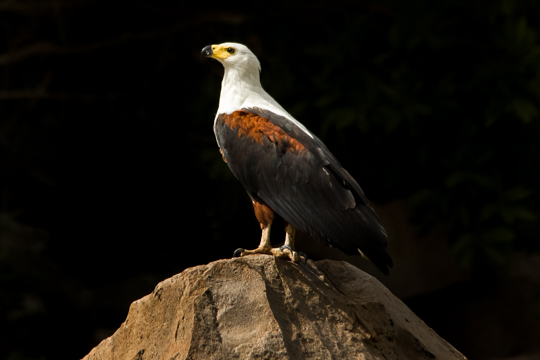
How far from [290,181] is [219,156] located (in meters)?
2.83

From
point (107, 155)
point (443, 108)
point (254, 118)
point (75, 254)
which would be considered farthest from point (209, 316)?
point (75, 254)

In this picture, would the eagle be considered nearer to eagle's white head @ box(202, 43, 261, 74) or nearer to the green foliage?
eagle's white head @ box(202, 43, 261, 74)

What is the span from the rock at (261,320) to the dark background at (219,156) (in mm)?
2771

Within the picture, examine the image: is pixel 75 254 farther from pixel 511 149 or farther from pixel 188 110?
pixel 511 149

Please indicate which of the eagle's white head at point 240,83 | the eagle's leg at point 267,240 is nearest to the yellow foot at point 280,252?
the eagle's leg at point 267,240

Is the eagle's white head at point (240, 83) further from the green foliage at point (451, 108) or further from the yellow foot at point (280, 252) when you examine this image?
the green foliage at point (451, 108)

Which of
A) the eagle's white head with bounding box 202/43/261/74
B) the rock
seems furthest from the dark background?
the rock

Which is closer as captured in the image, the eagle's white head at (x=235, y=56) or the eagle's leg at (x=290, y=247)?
the eagle's leg at (x=290, y=247)

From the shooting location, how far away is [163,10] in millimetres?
7199

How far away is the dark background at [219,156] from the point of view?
5945mm

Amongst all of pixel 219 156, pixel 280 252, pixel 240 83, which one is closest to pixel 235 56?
pixel 240 83

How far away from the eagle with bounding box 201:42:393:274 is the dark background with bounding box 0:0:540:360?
7.29ft

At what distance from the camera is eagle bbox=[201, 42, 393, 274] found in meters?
3.29

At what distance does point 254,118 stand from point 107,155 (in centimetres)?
413
